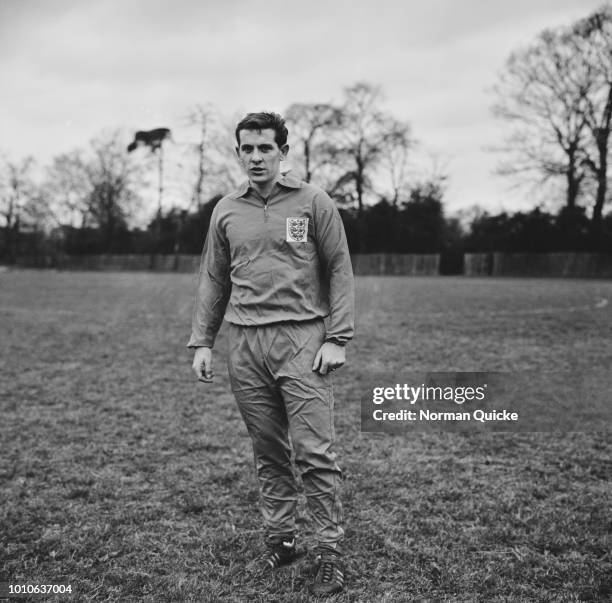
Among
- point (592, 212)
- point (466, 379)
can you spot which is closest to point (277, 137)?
point (466, 379)

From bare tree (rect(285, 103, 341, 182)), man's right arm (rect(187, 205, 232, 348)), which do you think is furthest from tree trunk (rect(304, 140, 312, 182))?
man's right arm (rect(187, 205, 232, 348))

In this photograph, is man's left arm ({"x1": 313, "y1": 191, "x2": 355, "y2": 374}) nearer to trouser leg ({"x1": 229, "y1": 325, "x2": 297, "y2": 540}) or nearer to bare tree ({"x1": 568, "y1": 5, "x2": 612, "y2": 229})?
trouser leg ({"x1": 229, "y1": 325, "x2": 297, "y2": 540})

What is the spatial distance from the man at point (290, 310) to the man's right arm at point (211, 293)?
124 millimetres

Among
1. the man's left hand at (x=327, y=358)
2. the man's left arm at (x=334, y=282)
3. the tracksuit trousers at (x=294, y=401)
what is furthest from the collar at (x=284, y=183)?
the man's left hand at (x=327, y=358)

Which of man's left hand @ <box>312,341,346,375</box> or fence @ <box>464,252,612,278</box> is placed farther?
fence @ <box>464,252,612,278</box>

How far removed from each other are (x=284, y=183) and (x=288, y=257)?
346mm

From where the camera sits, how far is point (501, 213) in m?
40.7

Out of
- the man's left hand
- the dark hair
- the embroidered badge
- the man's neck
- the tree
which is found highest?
the tree

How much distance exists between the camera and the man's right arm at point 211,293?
120 inches

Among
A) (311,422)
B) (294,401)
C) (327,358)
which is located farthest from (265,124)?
(311,422)

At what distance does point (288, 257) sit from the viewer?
2.82 meters

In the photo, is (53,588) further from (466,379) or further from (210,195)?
(210,195)

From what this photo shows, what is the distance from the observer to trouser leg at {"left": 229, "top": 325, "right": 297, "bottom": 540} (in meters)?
2.86

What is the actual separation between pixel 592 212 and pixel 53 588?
126 feet
